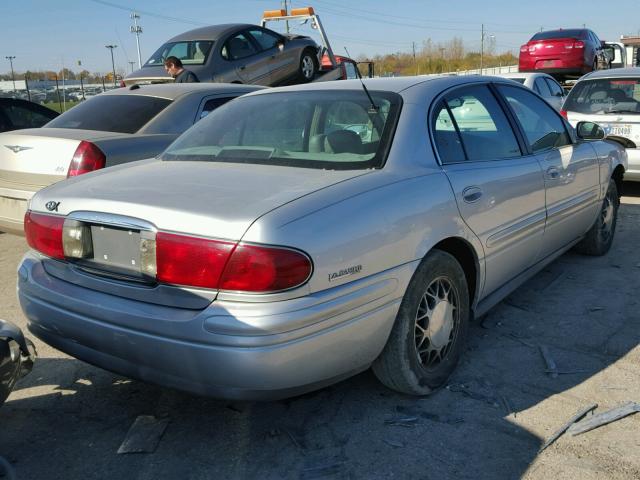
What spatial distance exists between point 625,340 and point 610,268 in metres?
1.57

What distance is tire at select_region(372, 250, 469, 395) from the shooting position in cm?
286

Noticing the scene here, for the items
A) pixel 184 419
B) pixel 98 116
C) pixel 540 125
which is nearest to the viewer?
pixel 184 419

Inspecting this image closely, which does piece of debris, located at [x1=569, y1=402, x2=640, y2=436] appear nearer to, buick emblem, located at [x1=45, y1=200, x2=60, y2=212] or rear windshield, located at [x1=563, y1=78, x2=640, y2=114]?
buick emblem, located at [x1=45, y1=200, x2=60, y2=212]

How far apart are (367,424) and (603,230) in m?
3.42

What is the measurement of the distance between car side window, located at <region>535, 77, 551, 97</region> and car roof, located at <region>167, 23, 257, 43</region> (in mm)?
5132

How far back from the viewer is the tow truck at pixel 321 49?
43.0 ft

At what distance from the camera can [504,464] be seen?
2561 mm

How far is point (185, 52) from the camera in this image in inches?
422

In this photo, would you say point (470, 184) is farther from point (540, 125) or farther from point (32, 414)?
point (32, 414)

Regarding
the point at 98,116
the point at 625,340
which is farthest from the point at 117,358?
the point at 98,116

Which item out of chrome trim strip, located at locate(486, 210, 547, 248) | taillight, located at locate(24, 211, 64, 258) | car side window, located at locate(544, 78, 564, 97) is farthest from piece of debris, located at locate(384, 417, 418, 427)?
car side window, located at locate(544, 78, 564, 97)

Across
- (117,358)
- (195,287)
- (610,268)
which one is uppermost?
(195,287)

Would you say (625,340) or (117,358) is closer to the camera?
(117,358)

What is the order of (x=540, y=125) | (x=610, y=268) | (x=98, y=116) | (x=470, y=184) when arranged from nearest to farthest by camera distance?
1. (x=470, y=184)
2. (x=540, y=125)
3. (x=610, y=268)
4. (x=98, y=116)
